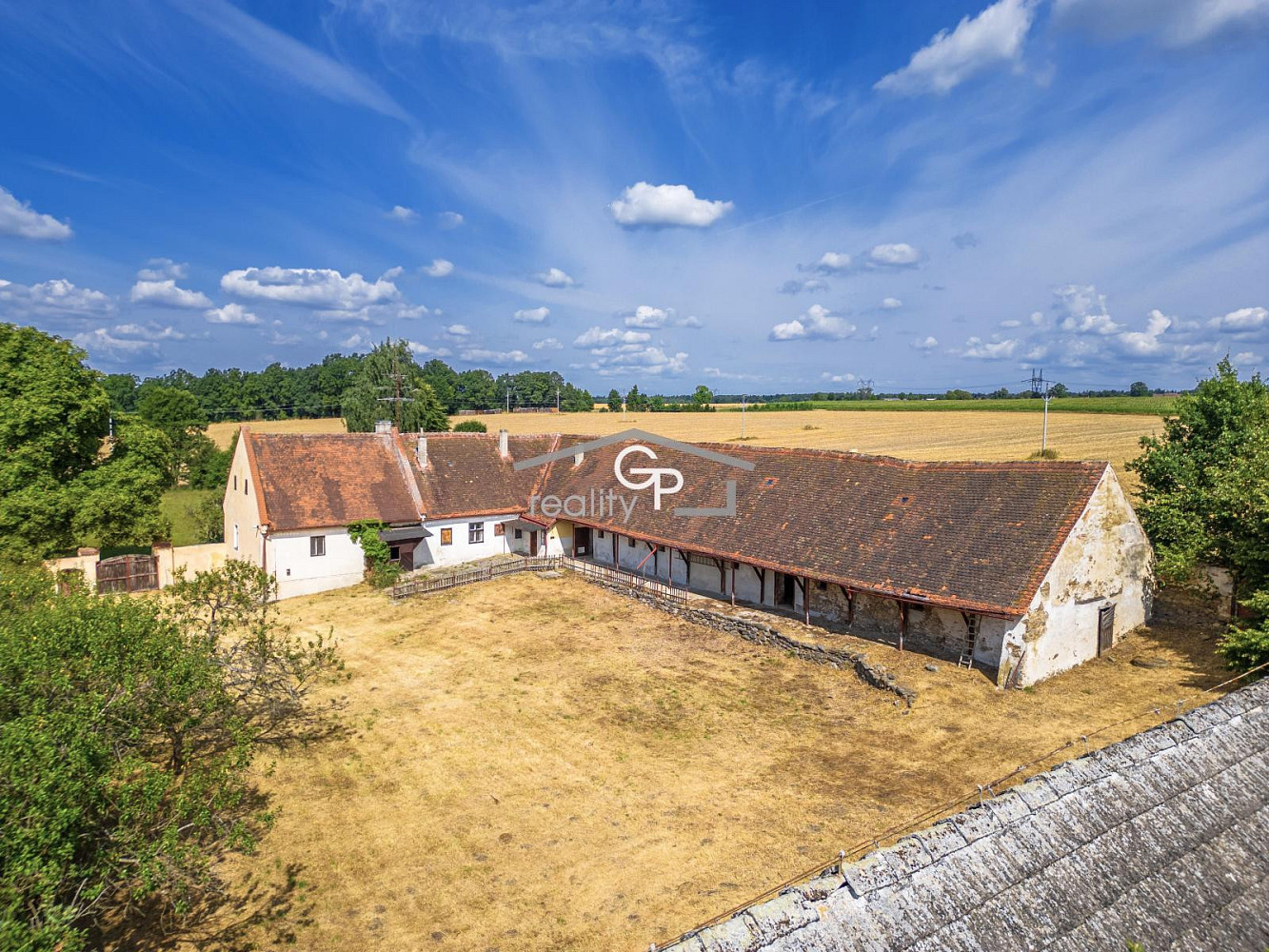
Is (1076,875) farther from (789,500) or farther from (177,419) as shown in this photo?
(177,419)

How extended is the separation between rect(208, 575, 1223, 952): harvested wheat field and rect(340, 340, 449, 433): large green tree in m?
37.7

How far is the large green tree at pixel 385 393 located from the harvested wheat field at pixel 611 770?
3775 centimetres

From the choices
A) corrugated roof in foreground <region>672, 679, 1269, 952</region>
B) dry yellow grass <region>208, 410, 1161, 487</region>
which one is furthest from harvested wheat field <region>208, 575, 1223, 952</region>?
dry yellow grass <region>208, 410, 1161, 487</region>

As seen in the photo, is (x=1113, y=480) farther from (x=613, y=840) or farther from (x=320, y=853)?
(x=320, y=853)

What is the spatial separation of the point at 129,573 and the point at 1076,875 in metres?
34.7

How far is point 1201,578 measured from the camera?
858 inches

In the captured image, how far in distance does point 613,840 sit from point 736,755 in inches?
156

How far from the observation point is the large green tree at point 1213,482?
19438mm

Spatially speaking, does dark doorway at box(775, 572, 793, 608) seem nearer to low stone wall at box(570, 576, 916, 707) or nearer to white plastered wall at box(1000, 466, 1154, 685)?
low stone wall at box(570, 576, 916, 707)

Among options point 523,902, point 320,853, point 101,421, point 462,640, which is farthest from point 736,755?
point 101,421

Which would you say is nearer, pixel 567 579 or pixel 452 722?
pixel 452 722

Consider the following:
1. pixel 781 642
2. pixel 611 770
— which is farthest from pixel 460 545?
pixel 611 770

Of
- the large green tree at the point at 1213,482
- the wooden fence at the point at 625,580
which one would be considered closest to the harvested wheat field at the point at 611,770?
the large green tree at the point at 1213,482

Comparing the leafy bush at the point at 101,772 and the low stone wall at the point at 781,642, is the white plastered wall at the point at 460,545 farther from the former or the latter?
the leafy bush at the point at 101,772
